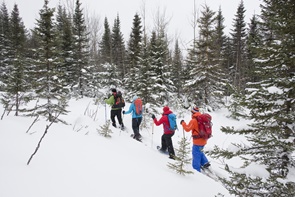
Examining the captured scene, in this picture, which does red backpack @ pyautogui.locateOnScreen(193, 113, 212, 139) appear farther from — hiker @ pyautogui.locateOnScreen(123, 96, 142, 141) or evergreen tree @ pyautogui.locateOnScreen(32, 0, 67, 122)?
evergreen tree @ pyautogui.locateOnScreen(32, 0, 67, 122)

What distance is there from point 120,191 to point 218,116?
15.9 m

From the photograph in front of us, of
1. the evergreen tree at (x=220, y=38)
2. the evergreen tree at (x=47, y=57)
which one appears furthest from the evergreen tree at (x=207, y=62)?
the evergreen tree at (x=47, y=57)

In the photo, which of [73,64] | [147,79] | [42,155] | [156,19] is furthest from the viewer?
[156,19]

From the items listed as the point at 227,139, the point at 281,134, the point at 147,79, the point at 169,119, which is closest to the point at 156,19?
the point at 147,79

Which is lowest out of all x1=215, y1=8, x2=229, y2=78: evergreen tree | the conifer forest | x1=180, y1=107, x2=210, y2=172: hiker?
x1=180, y1=107, x2=210, y2=172: hiker

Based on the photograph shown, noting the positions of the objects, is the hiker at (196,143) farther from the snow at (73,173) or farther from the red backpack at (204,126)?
the snow at (73,173)

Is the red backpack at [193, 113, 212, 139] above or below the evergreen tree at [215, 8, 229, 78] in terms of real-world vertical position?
below

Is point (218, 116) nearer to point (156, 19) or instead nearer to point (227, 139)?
point (227, 139)

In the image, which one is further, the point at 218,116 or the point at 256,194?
the point at 218,116

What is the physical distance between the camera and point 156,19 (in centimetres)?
3044

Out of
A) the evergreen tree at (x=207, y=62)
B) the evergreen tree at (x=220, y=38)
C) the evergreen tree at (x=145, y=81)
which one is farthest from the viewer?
the evergreen tree at (x=220, y=38)

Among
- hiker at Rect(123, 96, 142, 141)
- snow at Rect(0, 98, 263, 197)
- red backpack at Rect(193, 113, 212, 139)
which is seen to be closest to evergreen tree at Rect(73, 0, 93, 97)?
hiker at Rect(123, 96, 142, 141)

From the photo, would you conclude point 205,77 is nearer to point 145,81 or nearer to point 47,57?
point 145,81

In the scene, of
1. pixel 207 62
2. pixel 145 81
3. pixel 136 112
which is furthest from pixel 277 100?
pixel 207 62
